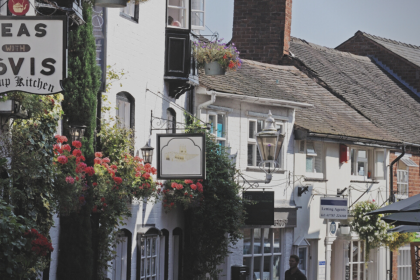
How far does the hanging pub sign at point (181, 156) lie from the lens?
49.6ft

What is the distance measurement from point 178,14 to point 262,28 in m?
9.04

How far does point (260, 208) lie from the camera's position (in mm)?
20219

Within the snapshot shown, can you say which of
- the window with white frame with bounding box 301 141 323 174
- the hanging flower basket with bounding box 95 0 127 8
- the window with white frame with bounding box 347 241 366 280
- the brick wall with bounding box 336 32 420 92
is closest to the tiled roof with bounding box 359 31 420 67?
the brick wall with bounding box 336 32 420 92

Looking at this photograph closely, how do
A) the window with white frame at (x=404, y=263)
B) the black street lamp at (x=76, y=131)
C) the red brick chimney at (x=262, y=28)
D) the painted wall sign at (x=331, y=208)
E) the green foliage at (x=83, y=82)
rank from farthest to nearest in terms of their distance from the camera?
the window with white frame at (x=404, y=263) → the red brick chimney at (x=262, y=28) → the painted wall sign at (x=331, y=208) → the green foliage at (x=83, y=82) → the black street lamp at (x=76, y=131)

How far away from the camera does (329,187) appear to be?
23.9 meters

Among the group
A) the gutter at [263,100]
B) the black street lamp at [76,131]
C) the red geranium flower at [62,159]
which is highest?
the gutter at [263,100]

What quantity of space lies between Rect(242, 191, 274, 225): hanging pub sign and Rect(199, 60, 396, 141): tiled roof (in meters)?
2.60

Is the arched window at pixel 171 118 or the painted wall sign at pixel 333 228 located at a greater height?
the arched window at pixel 171 118

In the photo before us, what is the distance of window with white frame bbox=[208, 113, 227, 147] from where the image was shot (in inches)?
786

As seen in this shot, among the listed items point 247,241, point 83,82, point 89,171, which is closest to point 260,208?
point 247,241

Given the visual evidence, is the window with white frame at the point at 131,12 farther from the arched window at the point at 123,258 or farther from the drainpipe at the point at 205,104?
the arched window at the point at 123,258

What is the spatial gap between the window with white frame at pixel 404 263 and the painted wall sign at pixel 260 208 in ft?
29.7

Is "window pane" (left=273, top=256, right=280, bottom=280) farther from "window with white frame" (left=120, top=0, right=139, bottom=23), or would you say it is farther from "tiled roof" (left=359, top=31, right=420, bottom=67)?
"tiled roof" (left=359, top=31, right=420, bottom=67)

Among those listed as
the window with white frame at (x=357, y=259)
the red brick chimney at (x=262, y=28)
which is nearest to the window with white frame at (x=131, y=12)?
the red brick chimney at (x=262, y=28)
